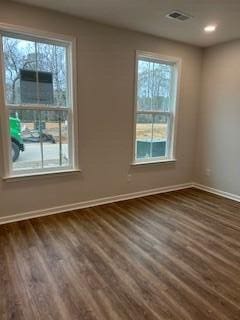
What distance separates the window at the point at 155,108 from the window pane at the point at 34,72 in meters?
1.27

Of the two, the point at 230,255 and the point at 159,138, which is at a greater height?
the point at 159,138

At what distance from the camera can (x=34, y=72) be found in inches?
121

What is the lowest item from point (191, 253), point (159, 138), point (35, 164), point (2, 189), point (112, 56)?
point (191, 253)

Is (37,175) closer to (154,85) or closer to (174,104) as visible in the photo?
(154,85)

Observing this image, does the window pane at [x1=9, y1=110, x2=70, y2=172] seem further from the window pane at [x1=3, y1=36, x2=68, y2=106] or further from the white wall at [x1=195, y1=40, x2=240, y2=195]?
the white wall at [x1=195, y1=40, x2=240, y2=195]

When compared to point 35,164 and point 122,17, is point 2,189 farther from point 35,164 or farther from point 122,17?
point 122,17

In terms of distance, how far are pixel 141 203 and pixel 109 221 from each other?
2.83 ft

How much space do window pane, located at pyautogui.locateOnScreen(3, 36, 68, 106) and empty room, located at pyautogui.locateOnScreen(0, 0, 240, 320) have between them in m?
Result: 0.01

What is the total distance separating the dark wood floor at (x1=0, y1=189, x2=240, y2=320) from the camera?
5.76 ft

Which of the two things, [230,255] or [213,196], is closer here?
[230,255]

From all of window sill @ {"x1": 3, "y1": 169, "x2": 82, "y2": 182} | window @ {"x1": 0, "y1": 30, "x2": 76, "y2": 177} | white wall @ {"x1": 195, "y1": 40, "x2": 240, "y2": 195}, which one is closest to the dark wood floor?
window sill @ {"x1": 3, "y1": 169, "x2": 82, "y2": 182}

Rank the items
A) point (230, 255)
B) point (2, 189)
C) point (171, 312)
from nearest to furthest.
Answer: point (171, 312), point (230, 255), point (2, 189)

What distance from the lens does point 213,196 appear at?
430 centimetres

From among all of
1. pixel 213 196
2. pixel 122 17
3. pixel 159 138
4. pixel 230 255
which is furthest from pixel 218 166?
pixel 122 17
